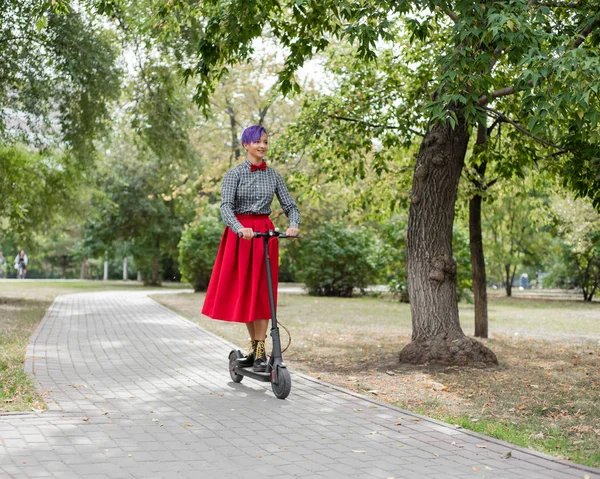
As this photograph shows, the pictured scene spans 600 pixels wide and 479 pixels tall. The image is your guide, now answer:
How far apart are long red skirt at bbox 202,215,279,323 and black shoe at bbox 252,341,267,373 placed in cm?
32

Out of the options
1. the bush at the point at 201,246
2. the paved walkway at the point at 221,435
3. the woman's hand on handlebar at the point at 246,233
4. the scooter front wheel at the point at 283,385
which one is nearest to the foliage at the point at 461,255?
the bush at the point at 201,246

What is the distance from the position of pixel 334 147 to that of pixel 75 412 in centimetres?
735

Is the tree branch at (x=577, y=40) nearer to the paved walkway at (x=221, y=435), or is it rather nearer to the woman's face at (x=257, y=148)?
the woman's face at (x=257, y=148)

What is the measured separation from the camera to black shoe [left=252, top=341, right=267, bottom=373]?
22.0ft

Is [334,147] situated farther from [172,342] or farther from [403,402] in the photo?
[403,402]

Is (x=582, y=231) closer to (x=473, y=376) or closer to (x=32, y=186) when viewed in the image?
(x=32, y=186)

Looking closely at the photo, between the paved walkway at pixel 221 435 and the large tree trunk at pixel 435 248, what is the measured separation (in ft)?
6.74

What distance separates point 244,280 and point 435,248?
3139 millimetres

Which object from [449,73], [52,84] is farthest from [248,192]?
[52,84]

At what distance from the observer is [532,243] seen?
32.8 m

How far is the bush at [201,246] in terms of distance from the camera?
26.2 metres

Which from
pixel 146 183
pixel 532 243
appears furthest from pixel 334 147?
pixel 146 183

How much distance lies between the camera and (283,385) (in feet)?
20.4

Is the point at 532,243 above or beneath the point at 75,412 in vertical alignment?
above
